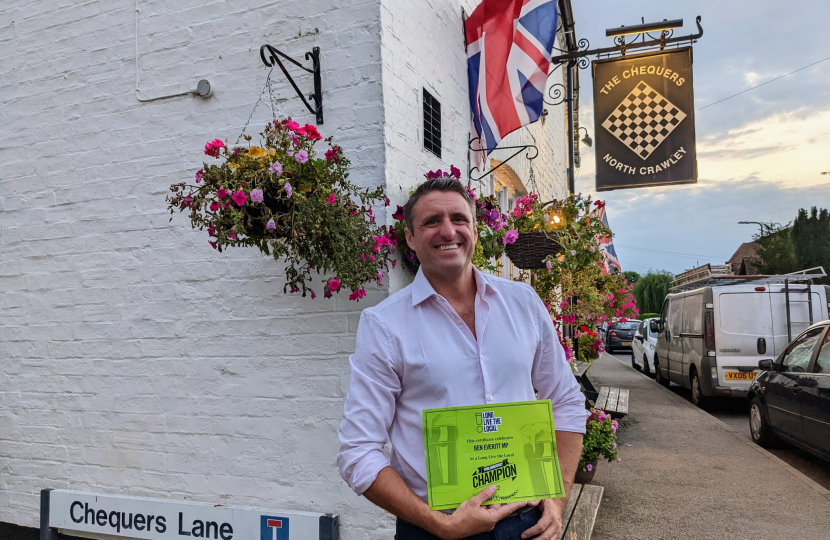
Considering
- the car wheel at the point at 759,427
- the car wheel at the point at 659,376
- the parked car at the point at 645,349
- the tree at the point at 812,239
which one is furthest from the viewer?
the tree at the point at 812,239

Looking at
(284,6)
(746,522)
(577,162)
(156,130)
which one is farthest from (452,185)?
(577,162)

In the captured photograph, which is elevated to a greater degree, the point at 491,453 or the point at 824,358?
the point at 491,453

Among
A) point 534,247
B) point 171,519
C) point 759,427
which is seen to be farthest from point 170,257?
point 759,427

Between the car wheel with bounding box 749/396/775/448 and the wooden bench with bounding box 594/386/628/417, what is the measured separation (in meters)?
1.52

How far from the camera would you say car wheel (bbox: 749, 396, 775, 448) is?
7.45 m

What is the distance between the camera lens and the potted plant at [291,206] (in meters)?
3.12

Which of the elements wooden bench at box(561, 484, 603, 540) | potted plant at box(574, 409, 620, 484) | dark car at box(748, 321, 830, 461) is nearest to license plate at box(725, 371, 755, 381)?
dark car at box(748, 321, 830, 461)

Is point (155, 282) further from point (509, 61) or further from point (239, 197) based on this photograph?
point (509, 61)

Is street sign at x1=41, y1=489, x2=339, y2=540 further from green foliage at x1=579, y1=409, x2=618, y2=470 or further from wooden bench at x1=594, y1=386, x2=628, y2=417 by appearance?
wooden bench at x1=594, y1=386, x2=628, y2=417

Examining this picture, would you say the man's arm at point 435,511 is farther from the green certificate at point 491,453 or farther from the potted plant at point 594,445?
the potted plant at point 594,445

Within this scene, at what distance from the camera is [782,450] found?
7.64 m

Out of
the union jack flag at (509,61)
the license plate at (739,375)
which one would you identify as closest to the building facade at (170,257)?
the union jack flag at (509,61)

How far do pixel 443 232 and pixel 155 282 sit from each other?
2.96 metres

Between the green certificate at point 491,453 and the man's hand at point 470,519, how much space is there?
29 millimetres
